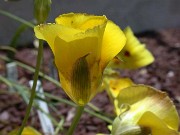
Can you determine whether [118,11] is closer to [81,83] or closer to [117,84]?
[117,84]

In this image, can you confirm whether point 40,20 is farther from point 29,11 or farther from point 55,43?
point 29,11

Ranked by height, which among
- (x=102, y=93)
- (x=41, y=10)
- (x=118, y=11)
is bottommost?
(x=41, y=10)

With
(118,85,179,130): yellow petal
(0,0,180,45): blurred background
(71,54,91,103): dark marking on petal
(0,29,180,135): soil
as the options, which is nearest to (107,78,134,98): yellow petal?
(118,85,179,130): yellow petal

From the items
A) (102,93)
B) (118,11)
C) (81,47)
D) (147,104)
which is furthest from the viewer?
(118,11)

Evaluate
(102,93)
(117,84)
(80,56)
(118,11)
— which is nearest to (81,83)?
(80,56)

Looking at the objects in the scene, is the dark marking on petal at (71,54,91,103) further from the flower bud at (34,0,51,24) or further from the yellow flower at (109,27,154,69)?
the yellow flower at (109,27,154,69)

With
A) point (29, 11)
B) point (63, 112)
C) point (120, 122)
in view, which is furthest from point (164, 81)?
point (120, 122)
